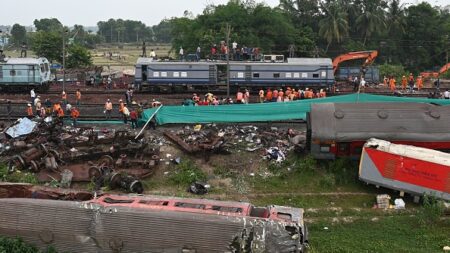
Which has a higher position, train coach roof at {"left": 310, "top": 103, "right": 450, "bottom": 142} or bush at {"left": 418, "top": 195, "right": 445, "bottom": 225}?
train coach roof at {"left": 310, "top": 103, "right": 450, "bottom": 142}

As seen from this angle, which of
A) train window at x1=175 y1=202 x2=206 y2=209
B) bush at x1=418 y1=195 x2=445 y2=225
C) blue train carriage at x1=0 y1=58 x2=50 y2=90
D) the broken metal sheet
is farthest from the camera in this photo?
blue train carriage at x1=0 y1=58 x2=50 y2=90

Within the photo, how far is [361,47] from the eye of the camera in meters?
63.5

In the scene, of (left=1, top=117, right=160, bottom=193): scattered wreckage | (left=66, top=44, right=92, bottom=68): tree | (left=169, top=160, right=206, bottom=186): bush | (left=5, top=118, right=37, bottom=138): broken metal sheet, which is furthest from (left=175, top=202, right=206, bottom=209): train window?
(left=66, top=44, right=92, bottom=68): tree

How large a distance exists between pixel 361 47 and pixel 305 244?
178 ft

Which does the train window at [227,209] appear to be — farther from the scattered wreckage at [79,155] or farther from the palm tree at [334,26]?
the palm tree at [334,26]

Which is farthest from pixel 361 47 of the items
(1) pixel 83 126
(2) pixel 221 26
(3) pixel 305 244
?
(3) pixel 305 244

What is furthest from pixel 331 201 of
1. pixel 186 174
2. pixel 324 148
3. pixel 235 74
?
pixel 235 74

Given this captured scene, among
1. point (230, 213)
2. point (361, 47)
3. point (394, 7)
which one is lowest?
point (230, 213)

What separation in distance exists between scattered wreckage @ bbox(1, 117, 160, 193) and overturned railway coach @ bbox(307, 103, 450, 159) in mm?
6862

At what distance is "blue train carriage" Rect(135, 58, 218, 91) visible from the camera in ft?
127

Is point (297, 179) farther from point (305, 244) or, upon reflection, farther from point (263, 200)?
point (305, 244)

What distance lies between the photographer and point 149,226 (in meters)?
12.6

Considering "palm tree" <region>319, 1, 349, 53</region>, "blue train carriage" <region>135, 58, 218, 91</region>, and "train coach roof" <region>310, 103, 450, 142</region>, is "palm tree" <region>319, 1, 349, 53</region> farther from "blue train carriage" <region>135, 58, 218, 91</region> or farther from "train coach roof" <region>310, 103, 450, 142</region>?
"train coach roof" <region>310, 103, 450, 142</region>

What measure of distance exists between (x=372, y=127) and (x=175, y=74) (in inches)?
849
